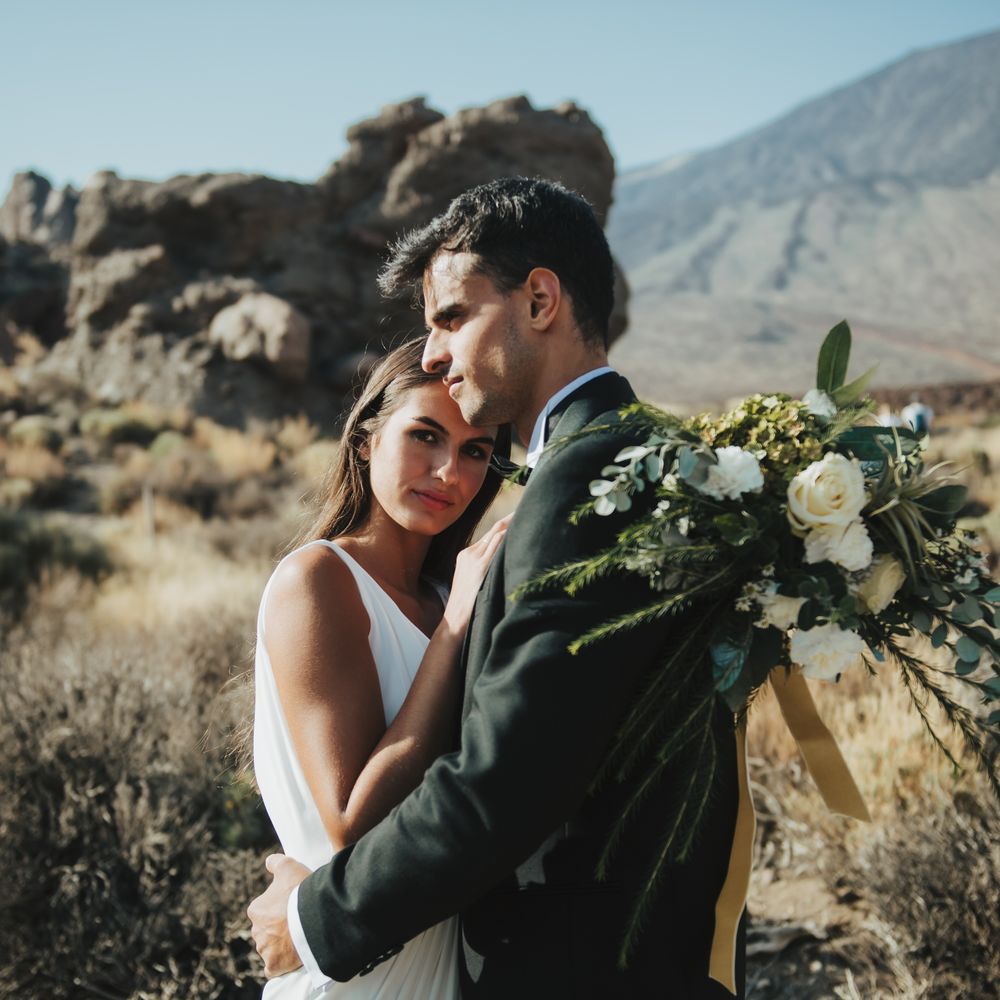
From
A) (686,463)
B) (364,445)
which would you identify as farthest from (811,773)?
(364,445)

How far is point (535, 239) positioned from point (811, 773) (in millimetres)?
1129

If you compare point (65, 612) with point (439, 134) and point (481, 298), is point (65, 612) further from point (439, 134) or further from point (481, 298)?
point (439, 134)

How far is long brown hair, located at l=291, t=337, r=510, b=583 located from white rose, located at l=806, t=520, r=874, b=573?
1.03 m

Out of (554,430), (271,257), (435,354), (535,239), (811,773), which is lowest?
(811,773)

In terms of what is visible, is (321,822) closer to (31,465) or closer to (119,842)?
(119,842)

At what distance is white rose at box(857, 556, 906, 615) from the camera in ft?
4.82

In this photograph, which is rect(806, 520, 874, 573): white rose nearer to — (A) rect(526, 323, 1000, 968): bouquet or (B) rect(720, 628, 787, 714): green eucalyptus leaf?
(A) rect(526, 323, 1000, 968): bouquet

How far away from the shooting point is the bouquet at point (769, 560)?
4.62 feet

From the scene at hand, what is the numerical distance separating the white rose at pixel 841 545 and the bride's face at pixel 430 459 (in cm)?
Answer: 104

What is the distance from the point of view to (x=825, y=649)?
4.66ft

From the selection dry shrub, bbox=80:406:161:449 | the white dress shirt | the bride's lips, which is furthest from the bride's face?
dry shrub, bbox=80:406:161:449

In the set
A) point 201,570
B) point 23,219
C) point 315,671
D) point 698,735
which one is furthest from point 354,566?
point 23,219

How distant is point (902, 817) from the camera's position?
158 inches

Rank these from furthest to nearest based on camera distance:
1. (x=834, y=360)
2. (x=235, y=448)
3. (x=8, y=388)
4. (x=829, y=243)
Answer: (x=829, y=243), (x=8, y=388), (x=235, y=448), (x=834, y=360)
